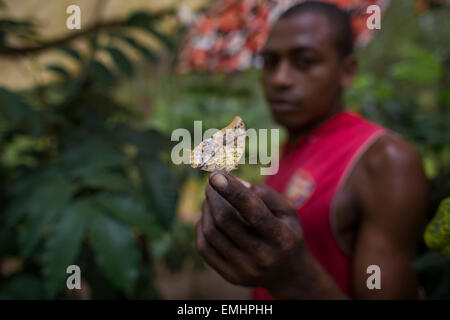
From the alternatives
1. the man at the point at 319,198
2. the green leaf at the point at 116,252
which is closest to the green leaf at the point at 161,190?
the green leaf at the point at 116,252

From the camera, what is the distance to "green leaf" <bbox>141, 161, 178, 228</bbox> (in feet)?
2.29

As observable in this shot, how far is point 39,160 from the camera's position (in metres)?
0.93

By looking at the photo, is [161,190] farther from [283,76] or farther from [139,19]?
[139,19]

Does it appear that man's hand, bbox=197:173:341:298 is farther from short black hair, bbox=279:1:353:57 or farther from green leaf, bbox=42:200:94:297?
short black hair, bbox=279:1:353:57

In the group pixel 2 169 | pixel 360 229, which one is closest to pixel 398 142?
pixel 360 229

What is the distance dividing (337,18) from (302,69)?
0.57 ft

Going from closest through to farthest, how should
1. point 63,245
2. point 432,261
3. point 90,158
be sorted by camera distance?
1. point 432,261
2. point 63,245
3. point 90,158

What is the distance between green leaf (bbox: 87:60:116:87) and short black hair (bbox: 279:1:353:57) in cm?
49

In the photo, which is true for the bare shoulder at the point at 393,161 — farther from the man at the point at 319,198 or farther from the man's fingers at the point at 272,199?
the man's fingers at the point at 272,199

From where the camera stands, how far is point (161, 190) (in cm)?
72

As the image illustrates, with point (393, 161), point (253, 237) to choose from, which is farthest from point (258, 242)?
point (393, 161)

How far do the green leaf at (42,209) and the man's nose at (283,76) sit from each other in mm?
501

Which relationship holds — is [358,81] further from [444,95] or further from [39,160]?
[39,160]
